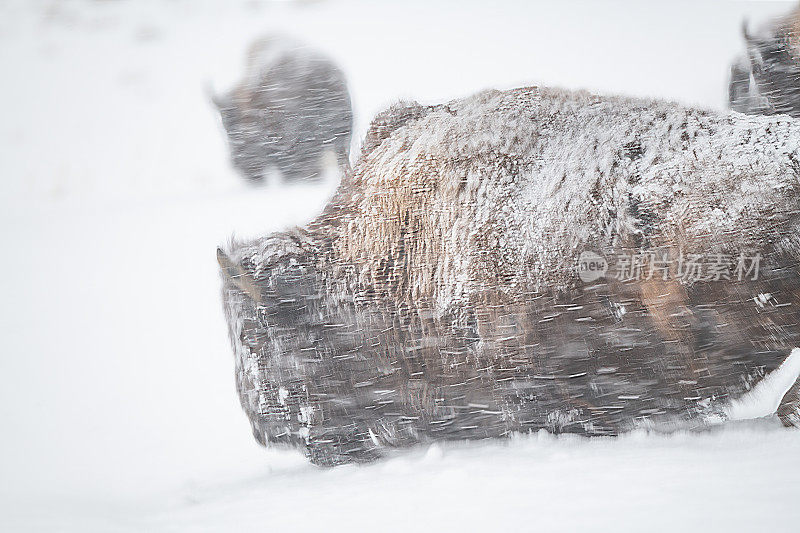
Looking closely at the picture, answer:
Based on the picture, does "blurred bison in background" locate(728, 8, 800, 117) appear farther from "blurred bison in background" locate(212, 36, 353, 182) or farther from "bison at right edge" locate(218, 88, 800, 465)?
"blurred bison in background" locate(212, 36, 353, 182)

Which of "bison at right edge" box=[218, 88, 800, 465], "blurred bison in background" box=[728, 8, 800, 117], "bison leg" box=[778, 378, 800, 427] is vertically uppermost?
"blurred bison in background" box=[728, 8, 800, 117]

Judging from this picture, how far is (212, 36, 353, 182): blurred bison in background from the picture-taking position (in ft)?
2.32

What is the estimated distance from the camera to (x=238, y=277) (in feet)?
2.24

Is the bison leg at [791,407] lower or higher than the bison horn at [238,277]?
lower

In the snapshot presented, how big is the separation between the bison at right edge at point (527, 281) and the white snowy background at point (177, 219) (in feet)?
0.12

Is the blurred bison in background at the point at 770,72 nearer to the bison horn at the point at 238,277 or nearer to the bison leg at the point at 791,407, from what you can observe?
the bison leg at the point at 791,407

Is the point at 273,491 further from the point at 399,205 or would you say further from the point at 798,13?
the point at 798,13

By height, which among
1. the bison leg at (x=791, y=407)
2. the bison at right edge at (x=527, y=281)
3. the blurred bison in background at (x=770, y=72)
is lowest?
the bison leg at (x=791, y=407)

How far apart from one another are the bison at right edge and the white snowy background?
4 cm

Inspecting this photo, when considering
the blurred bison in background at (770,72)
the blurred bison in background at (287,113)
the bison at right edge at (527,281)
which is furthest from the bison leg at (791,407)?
the blurred bison in background at (287,113)

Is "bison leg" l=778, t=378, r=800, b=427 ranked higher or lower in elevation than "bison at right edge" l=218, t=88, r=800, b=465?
lower

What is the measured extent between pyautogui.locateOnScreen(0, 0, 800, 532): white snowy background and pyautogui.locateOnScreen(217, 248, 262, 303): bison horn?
19 mm

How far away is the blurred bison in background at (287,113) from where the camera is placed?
0.71 metres

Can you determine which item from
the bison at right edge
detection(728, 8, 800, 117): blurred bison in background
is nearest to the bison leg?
the bison at right edge
